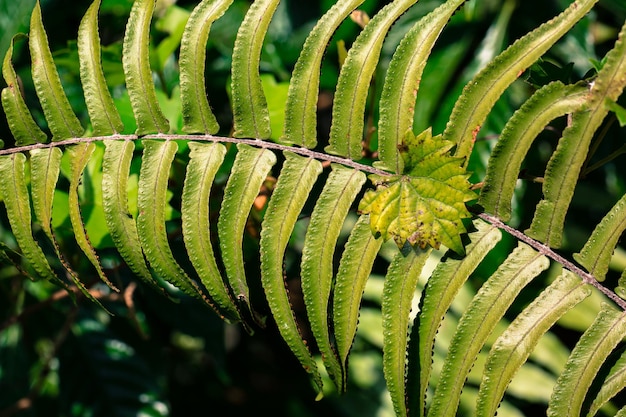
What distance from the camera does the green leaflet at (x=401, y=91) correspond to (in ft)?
2.81

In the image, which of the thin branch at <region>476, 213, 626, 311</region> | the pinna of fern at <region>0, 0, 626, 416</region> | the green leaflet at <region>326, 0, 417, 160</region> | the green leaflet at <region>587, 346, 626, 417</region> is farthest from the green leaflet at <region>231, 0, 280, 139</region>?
the green leaflet at <region>587, 346, 626, 417</region>

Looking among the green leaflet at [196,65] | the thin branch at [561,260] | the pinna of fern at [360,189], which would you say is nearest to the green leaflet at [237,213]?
the pinna of fern at [360,189]

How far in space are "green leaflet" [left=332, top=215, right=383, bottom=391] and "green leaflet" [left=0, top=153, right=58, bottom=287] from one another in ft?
1.39

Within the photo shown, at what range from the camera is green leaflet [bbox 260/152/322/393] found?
2.84ft

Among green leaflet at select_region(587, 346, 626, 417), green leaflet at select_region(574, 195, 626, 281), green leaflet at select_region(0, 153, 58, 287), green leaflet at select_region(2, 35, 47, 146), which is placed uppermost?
green leaflet at select_region(574, 195, 626, 281)

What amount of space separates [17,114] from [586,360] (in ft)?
2.91

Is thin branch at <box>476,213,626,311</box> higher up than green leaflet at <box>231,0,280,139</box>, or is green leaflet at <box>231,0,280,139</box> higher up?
green leaflet at <box>231,0,280,139</box>

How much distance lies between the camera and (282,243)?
86 centimetres

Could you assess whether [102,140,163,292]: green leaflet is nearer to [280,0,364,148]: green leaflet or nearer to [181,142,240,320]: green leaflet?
[181,142,240,320]: green leaflet

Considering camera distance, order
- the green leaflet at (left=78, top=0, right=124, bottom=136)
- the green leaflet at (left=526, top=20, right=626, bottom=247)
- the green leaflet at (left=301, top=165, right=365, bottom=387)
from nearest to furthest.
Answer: the green leaflet at (left=526, top=20, right=626, bottom=247) < the green leaflet at (left=301, top=165, right=365, bottom=387) < the green leaflet at (left=78, top=0, right=124, bottom=136)

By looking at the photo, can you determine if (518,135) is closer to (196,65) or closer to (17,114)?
(196,65)

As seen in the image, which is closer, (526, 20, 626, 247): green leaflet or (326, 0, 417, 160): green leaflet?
(526, 20, 626, 247): green leaflet

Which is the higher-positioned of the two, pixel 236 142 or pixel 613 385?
pixel 236 142

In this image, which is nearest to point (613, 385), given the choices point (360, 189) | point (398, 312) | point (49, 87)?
point (398, 312)
